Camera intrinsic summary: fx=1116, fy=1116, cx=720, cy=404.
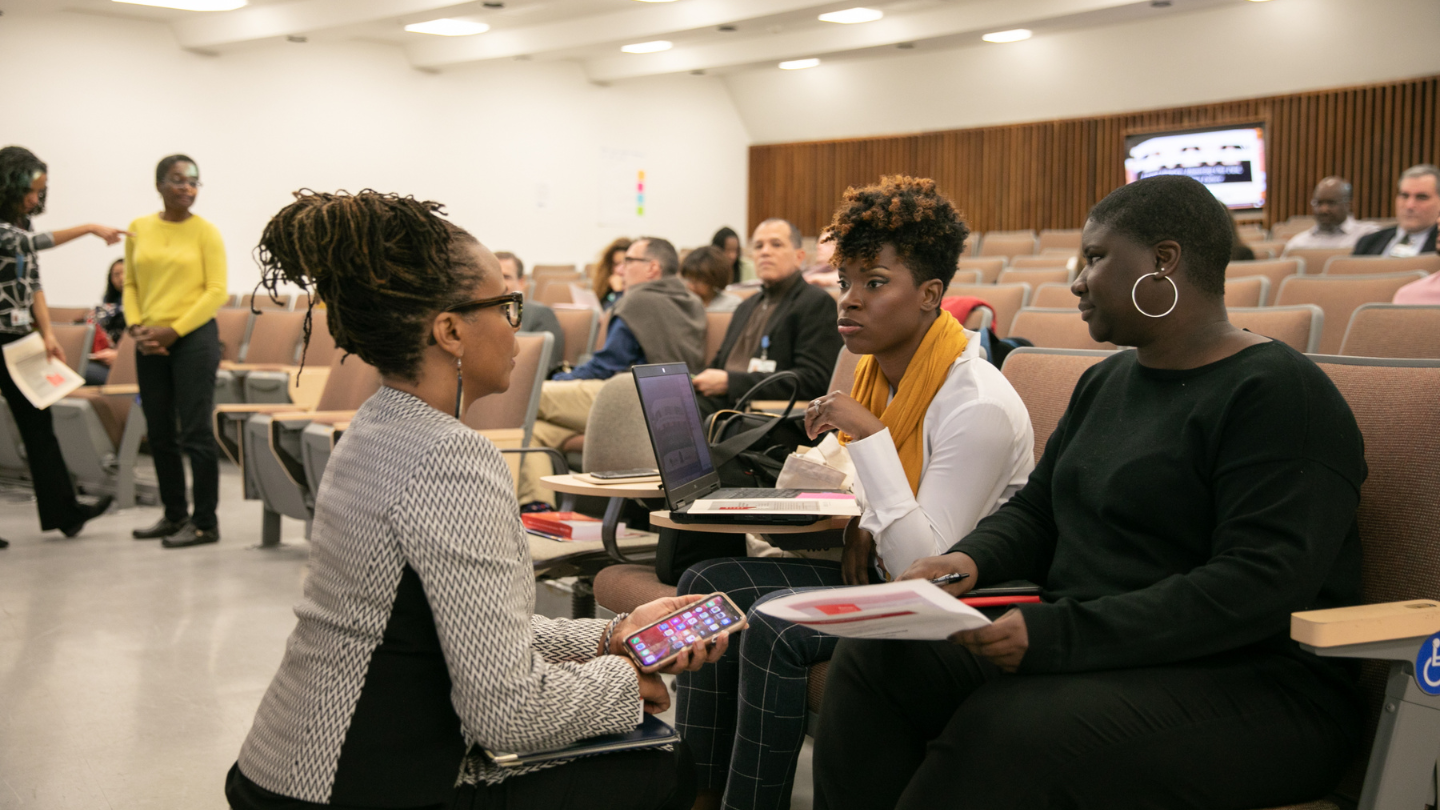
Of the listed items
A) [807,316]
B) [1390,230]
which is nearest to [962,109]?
[1390,230]

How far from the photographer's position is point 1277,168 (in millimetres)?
12023

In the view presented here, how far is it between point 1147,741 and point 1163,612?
15 cm

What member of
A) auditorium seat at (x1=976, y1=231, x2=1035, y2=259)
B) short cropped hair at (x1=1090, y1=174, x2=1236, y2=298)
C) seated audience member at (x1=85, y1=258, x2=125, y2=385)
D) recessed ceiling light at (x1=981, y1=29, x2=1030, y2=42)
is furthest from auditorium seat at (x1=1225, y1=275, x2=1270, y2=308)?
recessed ceiling light at (x1=981, y1=29, x2=1030, y2=42)

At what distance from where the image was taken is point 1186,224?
4.83 ft

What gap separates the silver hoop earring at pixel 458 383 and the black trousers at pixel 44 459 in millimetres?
3801

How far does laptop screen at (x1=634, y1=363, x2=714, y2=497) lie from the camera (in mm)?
2098

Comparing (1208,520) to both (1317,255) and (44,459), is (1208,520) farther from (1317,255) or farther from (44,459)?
(1317,255)

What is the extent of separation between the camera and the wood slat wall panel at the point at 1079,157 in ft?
37.1

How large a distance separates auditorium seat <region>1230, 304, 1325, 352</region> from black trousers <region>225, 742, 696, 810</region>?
5.84 feet

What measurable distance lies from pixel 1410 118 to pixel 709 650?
12.4m

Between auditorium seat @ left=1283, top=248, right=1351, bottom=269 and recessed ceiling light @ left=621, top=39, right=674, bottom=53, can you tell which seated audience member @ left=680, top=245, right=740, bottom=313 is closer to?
auditorium seat @ left=1283, top=248, right=1351, bottom=269

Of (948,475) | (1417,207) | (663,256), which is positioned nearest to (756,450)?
(948,475)

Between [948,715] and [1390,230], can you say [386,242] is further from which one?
[1390,230]

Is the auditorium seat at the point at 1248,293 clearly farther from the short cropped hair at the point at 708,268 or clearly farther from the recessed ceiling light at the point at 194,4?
the recessed ceiling light at the point at 194,4
